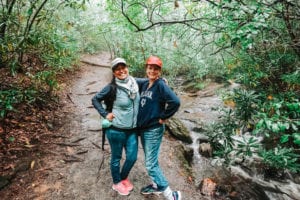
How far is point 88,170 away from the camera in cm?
469

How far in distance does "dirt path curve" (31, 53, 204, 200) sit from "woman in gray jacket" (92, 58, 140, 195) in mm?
1067

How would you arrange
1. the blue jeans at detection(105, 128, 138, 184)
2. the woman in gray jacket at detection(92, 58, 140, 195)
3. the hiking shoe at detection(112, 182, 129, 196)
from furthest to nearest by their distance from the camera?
the hiking shoe at detection(112, 182, 129, 196) → the blue jeans at detection(105, 128, 138, 184) → the woman in gray jacket at detection(92, 58, 140, 195)

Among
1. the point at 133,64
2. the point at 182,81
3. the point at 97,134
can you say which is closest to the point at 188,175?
the point at 97,134

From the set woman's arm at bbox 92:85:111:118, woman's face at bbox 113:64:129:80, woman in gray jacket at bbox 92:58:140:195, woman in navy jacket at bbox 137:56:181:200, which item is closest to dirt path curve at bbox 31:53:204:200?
woman in navy jacket at bbox 137:56:181:200

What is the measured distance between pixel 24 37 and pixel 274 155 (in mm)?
5236

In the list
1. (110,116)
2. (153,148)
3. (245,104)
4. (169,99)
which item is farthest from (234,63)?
(110,116)

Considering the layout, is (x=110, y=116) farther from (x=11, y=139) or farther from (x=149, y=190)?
(x=11, y=139)

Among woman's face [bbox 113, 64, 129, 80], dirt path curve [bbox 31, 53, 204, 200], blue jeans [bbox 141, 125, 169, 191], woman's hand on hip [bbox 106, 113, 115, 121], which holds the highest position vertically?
woman's face [bbox 113, 64, 129, 80]

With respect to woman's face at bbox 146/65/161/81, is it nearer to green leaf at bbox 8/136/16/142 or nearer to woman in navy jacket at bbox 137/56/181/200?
woman in navy jacket at bbox 137/56/181/200

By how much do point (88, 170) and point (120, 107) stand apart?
1991 mm

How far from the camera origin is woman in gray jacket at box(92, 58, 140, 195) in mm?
3324

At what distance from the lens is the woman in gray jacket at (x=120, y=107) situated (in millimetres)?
3324

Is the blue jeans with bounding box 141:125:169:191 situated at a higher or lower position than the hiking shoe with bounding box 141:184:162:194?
higher

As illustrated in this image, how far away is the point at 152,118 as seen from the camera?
332cm
